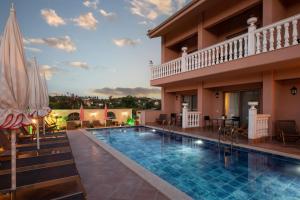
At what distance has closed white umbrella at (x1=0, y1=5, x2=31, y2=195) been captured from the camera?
2.49 meters

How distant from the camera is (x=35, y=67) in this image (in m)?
5.66

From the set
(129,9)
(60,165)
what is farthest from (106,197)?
(129,9)

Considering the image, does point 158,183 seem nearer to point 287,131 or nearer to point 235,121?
point 287,131

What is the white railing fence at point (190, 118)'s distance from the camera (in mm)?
11156

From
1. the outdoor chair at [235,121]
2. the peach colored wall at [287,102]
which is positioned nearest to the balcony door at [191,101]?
the outdoor chair at [235,121]

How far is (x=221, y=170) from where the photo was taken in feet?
16.6

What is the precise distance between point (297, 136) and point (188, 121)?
573 centimetres

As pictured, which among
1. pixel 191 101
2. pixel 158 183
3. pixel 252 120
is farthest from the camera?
pixel 191 101

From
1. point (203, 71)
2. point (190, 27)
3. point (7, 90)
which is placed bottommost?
point (7, 90)

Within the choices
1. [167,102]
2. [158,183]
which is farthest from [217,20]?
[158,183]

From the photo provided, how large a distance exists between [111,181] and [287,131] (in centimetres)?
820

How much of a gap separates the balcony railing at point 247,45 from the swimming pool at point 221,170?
452 cm

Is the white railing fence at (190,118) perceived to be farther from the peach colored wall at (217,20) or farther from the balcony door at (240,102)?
the peach colored wall at (217,20)

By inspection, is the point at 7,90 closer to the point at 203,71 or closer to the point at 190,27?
the point at 203,71
